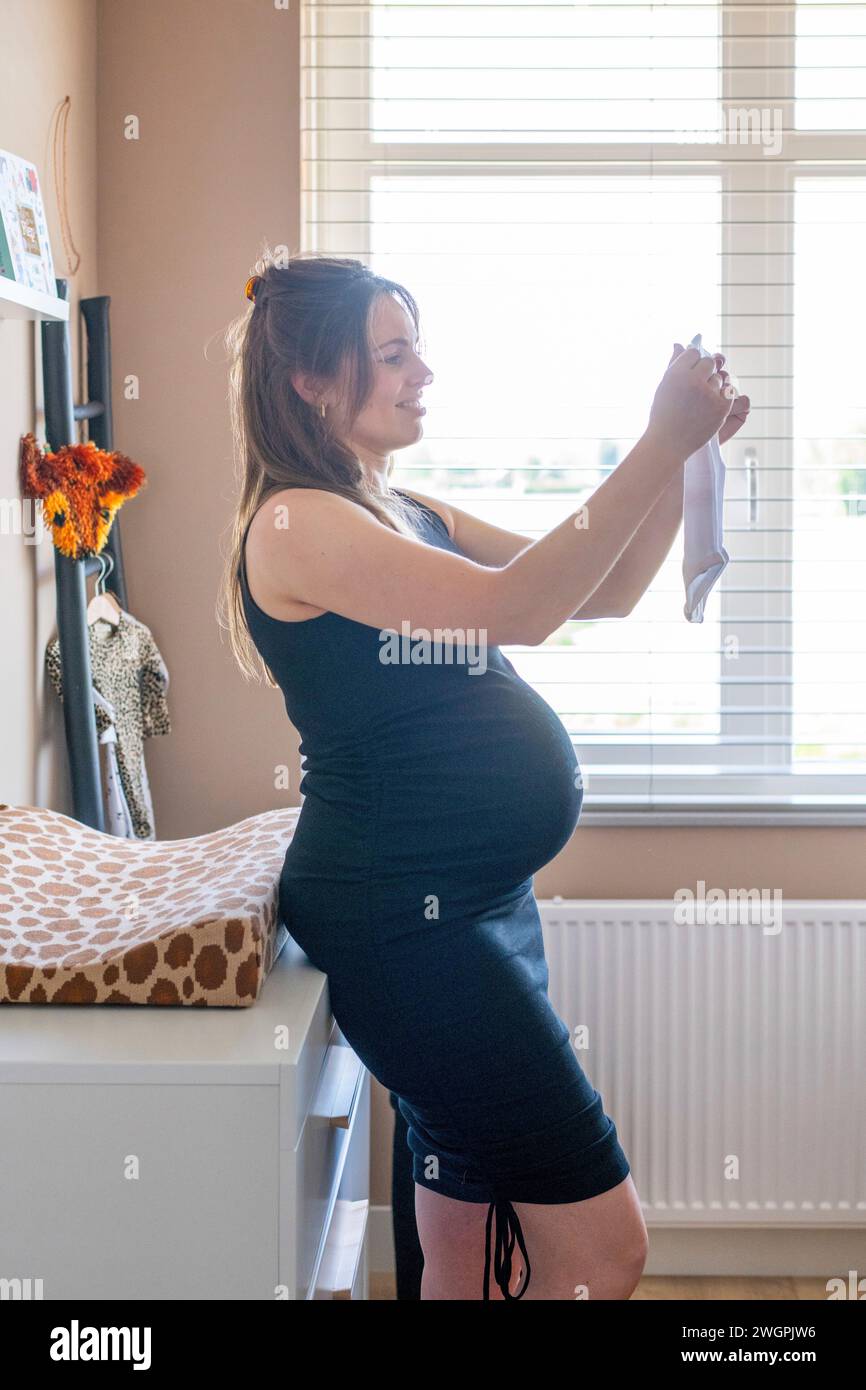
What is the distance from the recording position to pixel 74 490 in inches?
68.7

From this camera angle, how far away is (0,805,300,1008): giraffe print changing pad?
1149mm

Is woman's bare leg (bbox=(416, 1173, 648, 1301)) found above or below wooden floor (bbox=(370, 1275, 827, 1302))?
above

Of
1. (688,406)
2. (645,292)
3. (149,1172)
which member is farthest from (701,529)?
(645,292)

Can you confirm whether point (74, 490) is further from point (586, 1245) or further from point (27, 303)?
point (586, 1245)

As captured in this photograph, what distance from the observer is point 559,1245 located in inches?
48.3

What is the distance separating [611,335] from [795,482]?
434 mm

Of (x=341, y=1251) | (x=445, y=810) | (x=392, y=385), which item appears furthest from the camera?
(x=341, y=1251)

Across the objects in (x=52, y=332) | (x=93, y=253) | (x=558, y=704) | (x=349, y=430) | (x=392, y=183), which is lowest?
(x=558, y=704)

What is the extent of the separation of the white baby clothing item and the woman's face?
308 millimetres

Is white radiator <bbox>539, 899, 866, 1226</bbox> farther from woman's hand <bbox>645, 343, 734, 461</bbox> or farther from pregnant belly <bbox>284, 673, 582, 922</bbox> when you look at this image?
woman's hand <bbox>645, 343, 734, 461</bbox>

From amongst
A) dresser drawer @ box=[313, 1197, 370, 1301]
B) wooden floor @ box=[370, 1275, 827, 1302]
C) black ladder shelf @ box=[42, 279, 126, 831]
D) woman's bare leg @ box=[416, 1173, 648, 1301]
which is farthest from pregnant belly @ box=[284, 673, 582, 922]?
wooden floor @ box=[370, 1275, 827, 1302]

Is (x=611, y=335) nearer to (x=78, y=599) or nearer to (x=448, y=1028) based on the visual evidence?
(x=78, y=599)

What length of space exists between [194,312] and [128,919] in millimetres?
1265
